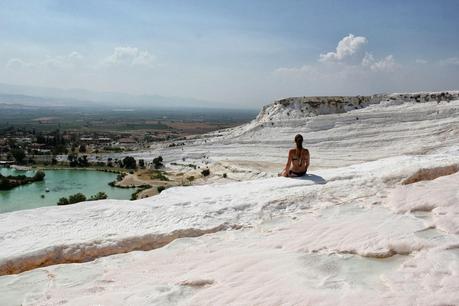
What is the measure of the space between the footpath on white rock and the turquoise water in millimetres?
33761

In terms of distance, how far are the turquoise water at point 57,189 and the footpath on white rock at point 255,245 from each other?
33.8m

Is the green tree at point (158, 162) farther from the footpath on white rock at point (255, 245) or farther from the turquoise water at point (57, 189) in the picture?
the footpath on white rock at point (255, 245)

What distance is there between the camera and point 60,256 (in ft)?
16.4

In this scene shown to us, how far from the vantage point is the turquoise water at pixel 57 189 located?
129 ft

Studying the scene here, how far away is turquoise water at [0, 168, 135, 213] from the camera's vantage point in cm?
3932

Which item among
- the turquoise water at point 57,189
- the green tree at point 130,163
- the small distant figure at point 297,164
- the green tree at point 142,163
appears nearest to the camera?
the small distant figure at point 297,164

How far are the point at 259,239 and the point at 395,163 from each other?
13.7 ft

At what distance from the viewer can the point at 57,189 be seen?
46.9m

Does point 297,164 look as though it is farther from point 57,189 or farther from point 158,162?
point 57,189

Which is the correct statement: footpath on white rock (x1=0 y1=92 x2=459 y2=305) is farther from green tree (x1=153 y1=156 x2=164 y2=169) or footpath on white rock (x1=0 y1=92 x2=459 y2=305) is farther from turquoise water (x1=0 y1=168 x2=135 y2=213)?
green tree (x1=153 y1=156 x2=164 y2=169)

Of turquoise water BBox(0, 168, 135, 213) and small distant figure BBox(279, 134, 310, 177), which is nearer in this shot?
small distant figure BBox(279, 134, 310, 177)

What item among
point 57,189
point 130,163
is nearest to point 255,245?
point 57,189

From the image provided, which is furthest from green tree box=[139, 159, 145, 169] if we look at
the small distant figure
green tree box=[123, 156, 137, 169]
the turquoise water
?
the small distant figure

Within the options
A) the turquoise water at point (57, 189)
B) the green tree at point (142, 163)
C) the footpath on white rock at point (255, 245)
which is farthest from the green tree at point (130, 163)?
the footpath on white rock at point (255, 245)
